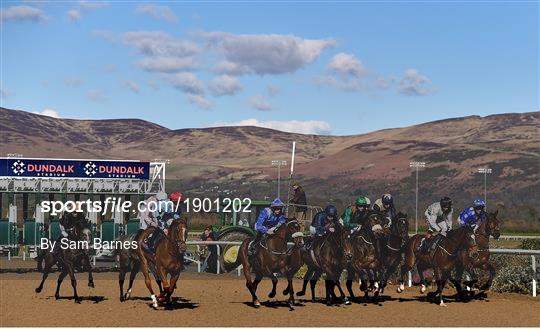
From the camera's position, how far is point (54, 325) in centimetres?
1457

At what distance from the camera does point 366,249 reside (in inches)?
674

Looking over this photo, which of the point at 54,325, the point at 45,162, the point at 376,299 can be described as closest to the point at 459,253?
the point at 376,299

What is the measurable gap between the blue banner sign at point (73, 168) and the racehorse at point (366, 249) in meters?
6.32

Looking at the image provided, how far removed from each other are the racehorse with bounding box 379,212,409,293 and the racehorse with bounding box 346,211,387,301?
552 mm

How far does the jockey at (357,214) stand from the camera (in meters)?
17.5

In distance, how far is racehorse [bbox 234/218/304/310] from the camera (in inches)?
626

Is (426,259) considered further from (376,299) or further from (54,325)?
(54,325)

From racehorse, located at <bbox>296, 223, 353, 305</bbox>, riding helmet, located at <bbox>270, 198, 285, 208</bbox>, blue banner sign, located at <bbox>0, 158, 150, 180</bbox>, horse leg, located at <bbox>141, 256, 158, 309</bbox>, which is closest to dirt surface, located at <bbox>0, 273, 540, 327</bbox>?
horse leg, located at <bbox>141, 256, 158, 309</bbox>

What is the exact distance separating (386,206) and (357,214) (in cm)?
75

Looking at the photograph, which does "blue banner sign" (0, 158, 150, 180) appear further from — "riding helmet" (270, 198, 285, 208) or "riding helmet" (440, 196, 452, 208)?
"riding helmet" (440, 196, 452, 208)

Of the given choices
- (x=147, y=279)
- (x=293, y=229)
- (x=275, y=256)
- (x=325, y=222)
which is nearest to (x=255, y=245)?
(x=275, y=256)

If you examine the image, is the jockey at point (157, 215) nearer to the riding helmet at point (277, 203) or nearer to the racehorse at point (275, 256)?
the racehorse at point (275, 256)

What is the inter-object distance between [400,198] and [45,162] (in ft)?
286

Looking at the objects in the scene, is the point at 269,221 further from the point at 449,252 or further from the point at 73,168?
the point at 73,168
